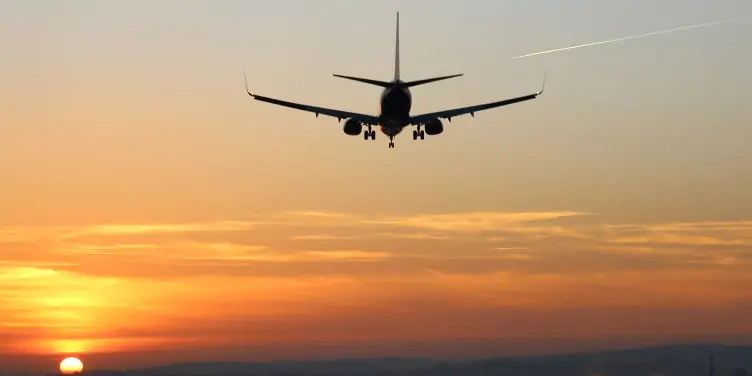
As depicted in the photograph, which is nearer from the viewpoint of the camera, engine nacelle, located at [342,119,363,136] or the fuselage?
the fuselage

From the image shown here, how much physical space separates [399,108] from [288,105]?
13675mm

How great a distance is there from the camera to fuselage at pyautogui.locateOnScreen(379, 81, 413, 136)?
14412 cm

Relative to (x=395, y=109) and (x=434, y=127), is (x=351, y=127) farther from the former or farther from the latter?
(x=434, y=127)

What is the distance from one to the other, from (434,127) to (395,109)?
4516 millimetres

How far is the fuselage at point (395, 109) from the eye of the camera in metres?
144

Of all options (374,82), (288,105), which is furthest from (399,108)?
(288,105)

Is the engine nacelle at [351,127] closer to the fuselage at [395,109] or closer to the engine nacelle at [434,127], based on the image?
the fuselage at [395,109]

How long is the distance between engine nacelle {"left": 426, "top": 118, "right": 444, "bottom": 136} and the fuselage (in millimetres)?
2295

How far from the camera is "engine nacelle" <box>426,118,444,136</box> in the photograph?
145 meters

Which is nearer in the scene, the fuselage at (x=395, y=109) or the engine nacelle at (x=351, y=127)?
the fuselage at (x=395, y=109)

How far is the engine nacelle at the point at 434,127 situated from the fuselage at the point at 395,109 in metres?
2.29

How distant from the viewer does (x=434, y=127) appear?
14500 centimetres

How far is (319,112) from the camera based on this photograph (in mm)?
151750

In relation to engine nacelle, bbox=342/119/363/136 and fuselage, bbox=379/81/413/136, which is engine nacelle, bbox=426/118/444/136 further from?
engine nacelle, bbox=342/119/363/136
